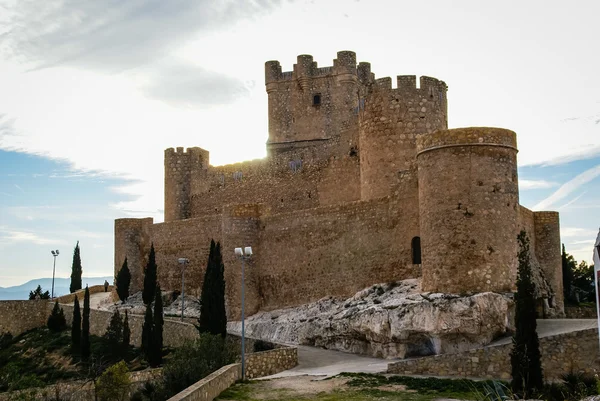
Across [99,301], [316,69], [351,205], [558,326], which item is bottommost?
[558,326]

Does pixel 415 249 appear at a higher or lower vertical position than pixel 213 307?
higher

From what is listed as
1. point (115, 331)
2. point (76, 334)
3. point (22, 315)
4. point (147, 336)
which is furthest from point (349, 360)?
point (22, 315)

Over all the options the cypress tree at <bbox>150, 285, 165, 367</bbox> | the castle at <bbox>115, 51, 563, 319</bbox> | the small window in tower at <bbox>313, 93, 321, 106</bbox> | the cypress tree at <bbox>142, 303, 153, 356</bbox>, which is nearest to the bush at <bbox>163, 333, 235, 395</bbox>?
the castle at <bbox>115, 51, 563, 319</bbox>

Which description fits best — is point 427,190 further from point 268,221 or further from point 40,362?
point 40,362

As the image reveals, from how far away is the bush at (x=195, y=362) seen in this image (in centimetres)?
2288

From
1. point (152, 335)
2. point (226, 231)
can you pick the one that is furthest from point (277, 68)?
point (152, 335)

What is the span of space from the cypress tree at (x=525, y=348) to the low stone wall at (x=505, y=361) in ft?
4.73

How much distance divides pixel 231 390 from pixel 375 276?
8915 millimetres

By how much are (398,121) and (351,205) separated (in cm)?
358

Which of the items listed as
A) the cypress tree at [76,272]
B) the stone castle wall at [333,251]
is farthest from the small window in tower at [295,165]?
the cypress tree at [76,272]

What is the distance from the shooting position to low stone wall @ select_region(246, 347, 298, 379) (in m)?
23.5

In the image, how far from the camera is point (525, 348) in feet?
62.8

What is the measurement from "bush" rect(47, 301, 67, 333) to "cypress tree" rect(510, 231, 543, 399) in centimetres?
3312

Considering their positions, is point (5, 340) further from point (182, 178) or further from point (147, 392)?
point (147, 392)
